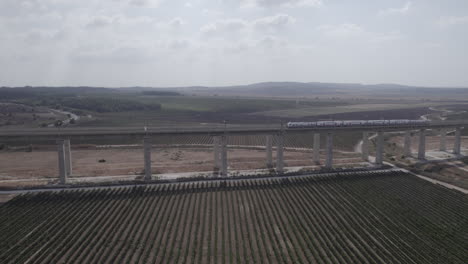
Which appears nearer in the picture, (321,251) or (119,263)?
(119,263)

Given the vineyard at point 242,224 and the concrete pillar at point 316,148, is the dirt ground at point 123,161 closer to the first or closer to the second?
the concrete pillar at point 316,148

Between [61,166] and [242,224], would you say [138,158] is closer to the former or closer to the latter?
[61,166]

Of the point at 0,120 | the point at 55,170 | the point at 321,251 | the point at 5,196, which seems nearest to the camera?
the point at 321,251

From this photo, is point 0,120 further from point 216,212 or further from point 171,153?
point 216,212

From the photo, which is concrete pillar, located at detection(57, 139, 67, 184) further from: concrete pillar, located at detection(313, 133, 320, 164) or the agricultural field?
concrete pillar, located at detection(313, 133, 320, 164)

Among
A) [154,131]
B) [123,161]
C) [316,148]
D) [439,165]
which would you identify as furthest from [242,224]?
[439,165]

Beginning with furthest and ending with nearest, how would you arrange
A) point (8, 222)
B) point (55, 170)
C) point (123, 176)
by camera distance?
point (55, 170) < point (123, 176) < point (8, 222)

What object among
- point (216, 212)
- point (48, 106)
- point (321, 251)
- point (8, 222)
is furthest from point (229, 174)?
point (48, 106)
